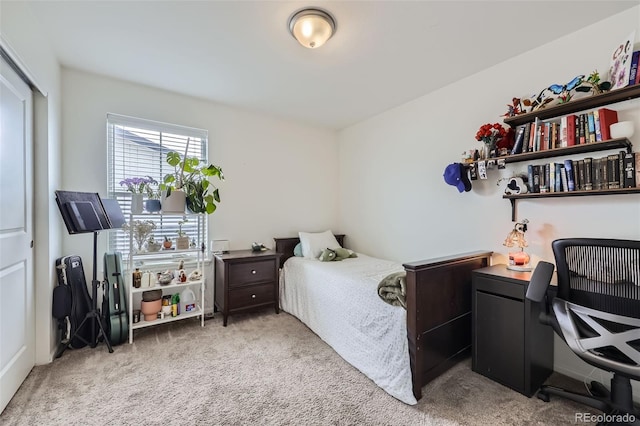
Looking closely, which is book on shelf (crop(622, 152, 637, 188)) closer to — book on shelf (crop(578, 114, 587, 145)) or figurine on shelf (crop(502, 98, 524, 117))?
book on shelf (crop(578, 114, 587, 145))

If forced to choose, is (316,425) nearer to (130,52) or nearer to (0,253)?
(0,253)

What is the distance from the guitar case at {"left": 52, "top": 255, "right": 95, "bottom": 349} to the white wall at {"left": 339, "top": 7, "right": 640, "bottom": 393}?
3.04 metres

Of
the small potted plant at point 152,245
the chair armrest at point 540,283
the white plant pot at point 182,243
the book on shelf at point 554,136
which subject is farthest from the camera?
the white plant pot at point 182,243

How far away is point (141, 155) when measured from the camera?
9.38 feet

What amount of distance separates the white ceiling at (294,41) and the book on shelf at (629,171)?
1.00m

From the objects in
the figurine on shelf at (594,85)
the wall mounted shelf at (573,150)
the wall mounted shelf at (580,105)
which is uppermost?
the figurine on shelf at (594,85)

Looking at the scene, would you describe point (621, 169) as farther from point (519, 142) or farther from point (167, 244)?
point (167, 244)

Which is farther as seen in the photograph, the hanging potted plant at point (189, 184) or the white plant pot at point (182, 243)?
the white plant pot at point (182, 243)

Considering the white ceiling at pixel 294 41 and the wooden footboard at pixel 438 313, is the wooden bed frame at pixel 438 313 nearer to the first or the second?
the wooden footboard at pixel 438 313

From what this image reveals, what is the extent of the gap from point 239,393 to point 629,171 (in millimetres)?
2813

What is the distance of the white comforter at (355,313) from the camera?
1804mm

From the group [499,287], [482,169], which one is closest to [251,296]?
[499,287]

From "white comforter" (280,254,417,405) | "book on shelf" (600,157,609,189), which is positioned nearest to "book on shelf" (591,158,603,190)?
"book on shelf" (600,157,609,189)

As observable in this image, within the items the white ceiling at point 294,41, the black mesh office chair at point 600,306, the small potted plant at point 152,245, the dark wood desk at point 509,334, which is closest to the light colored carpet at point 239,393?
the dark wood desk at point 509,334
